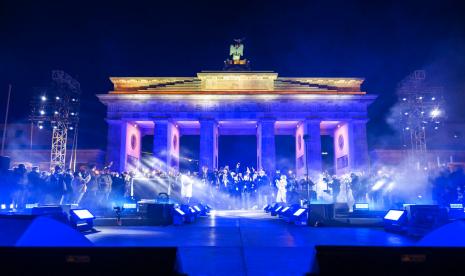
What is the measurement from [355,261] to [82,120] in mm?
46427

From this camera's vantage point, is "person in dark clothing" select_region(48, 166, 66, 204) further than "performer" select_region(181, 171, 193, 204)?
No

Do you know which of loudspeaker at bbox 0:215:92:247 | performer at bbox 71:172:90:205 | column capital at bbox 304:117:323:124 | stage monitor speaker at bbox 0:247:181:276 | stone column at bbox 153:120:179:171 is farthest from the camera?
column capital at bbox 304:117:323:124

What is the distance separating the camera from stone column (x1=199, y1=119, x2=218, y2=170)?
3706 cm

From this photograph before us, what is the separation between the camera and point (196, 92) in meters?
37.7

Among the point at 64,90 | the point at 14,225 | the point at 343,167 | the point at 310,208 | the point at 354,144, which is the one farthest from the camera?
the point at 343,167

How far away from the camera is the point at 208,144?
123ft

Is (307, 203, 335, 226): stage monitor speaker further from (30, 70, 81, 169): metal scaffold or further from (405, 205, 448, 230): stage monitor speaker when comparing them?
A: (30, 70, 81, 169): metal scaffold

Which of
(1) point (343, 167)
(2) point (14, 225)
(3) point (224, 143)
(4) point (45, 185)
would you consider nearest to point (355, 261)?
(2) point (14, 225)

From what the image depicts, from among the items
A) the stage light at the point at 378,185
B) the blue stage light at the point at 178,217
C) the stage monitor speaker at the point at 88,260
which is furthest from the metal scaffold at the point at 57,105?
the stage monitor speaker at the point at 88,260

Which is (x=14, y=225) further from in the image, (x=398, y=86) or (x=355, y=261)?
(x=398, y=86)

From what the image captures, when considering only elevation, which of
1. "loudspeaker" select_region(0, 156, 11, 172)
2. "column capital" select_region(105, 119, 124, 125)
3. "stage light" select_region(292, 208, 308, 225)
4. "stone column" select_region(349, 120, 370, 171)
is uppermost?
"column capital" select_region(105, 119, 124, 125)

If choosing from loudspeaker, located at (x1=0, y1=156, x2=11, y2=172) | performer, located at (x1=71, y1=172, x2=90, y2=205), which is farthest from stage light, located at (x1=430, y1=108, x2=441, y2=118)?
loudspeaker, located at (x1=0, y1=156, x2=11, y2=172)

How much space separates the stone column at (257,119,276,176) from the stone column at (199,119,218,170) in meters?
5.80

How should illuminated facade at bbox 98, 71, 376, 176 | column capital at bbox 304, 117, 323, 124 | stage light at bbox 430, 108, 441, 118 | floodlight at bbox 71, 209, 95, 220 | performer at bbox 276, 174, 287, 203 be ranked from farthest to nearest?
1. column capital at bbox 304, 117, 323, 124
2. illuminated facade at bbox 98, 71, 376, 176
3. stage light at bbox 430, 108, 441, 118
4. performer at bbox 276, 174, 287, 203
5. floodlight at bbox 71, 209, 95, 220
